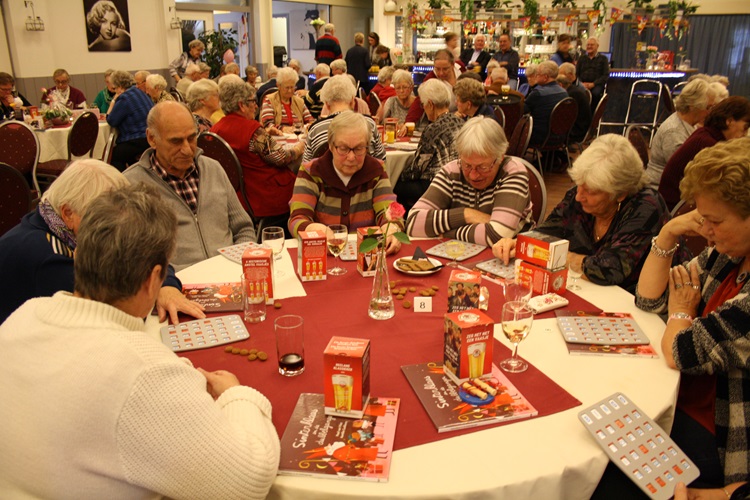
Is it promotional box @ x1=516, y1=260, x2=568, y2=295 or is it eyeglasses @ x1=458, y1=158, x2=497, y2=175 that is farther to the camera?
eyeglasses @ x1=458, y1=158, x2=497, y2=175

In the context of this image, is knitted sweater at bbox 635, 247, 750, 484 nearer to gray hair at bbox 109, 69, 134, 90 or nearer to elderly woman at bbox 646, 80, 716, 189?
elderly woman at bbox 646, 80, 716, 189

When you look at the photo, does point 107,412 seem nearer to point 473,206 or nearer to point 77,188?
point 77,188

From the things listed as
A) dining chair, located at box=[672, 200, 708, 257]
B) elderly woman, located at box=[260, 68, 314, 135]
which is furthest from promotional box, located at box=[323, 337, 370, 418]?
elderly woman, located at box=[260, 68, 314, 135]

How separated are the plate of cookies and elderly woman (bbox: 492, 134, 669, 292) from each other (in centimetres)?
29

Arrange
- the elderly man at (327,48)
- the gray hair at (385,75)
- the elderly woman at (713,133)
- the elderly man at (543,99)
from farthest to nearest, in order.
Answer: the elderly man at (327,48), the gray hair at (385,75), the elderly man at (543,99), the elderly woman at (713,133)

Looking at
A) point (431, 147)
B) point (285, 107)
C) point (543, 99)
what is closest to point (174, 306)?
point (431, 147)

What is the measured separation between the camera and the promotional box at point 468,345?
1467 millimetres

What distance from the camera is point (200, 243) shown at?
9.23 ft

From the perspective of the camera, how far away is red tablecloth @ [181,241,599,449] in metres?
1.43

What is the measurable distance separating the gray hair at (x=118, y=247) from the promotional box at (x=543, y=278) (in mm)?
1321

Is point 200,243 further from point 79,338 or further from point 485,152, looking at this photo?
point 79,338

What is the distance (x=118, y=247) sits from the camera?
1.21 metres

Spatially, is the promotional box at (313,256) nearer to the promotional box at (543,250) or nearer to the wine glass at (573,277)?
the promotional box at (543,250)

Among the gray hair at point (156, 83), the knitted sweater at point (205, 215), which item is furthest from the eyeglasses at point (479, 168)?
the gray hair at point (156, 83)
